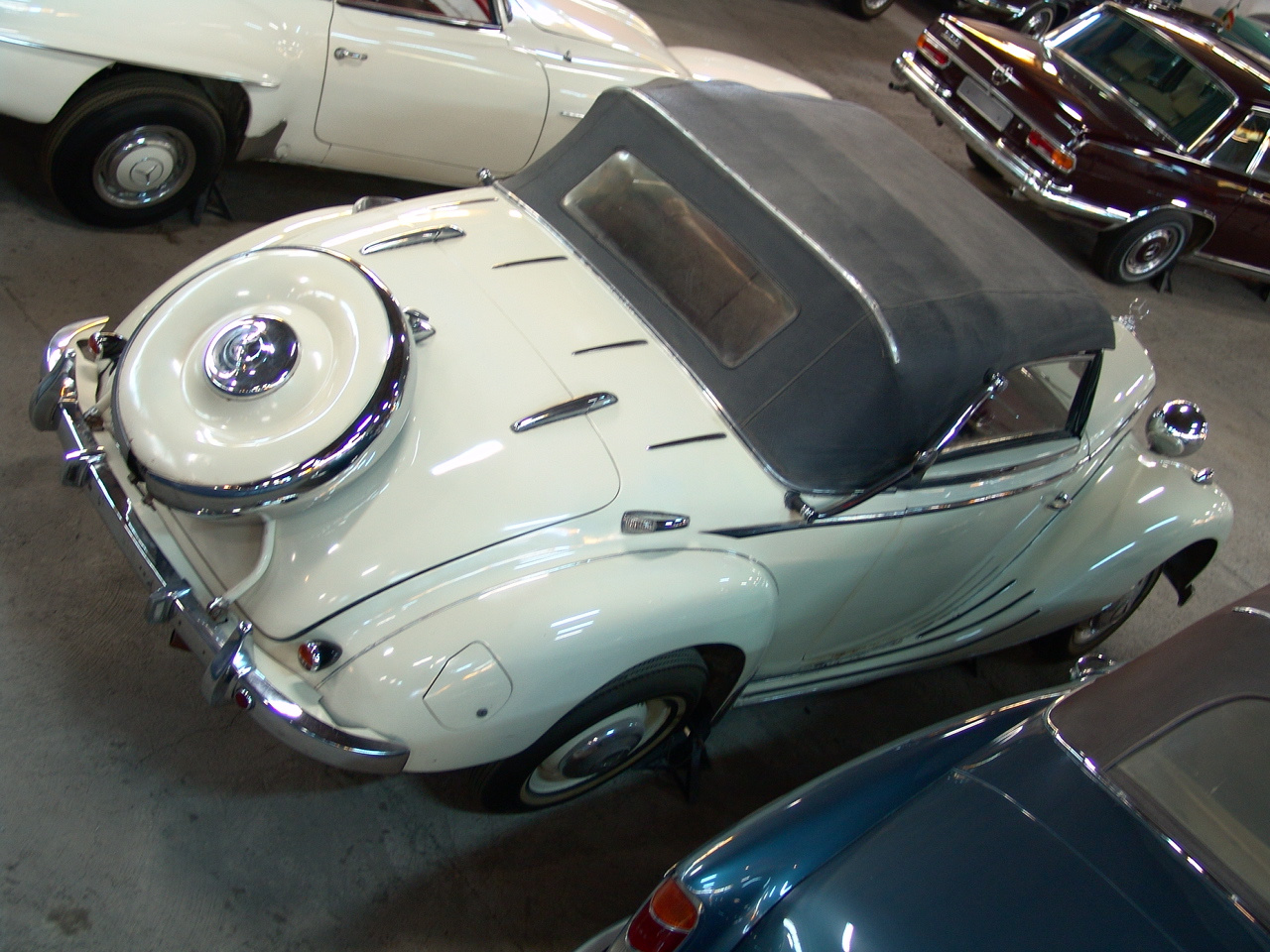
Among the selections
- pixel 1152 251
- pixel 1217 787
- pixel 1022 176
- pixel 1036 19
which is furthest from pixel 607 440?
pixel 1036 19

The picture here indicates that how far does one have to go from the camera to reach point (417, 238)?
2693 mm

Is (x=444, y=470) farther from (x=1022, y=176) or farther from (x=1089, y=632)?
(x=1022, y=176)

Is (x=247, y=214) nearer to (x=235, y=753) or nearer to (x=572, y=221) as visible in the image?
(x=572, y=221)

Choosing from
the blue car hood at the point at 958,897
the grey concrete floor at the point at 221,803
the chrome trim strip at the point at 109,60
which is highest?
the chrome trim strip at the point at 109,60

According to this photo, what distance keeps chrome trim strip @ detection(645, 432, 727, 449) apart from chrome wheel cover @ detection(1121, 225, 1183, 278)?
5154mm

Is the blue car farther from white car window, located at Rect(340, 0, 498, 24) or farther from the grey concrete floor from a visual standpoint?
white car window, located at Rect(340, 0, 498, 24)

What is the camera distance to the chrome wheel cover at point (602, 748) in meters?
2.39

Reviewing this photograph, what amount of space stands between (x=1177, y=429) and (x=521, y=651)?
256 cm

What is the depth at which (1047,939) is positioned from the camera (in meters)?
1.71

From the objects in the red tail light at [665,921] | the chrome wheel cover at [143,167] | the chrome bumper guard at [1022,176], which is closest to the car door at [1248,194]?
the chrome bumper guard at [1022,176]

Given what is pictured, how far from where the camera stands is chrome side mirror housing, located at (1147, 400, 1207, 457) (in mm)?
3336

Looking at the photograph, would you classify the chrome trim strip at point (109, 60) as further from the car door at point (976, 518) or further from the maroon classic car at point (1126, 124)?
the maroon classic car at point (1126, 124)

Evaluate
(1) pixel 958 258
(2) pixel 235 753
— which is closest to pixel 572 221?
(1) pixel 958 258

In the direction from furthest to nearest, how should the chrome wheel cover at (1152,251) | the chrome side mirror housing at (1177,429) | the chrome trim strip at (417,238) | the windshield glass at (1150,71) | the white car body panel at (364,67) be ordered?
the chrome wheel cover at (1152,251) → the windshield glass at (1150,71) → the white car body panel at (364,67) → the chrome side mirror housing at (1177,429) → the chrome trim strip at (417,238)
